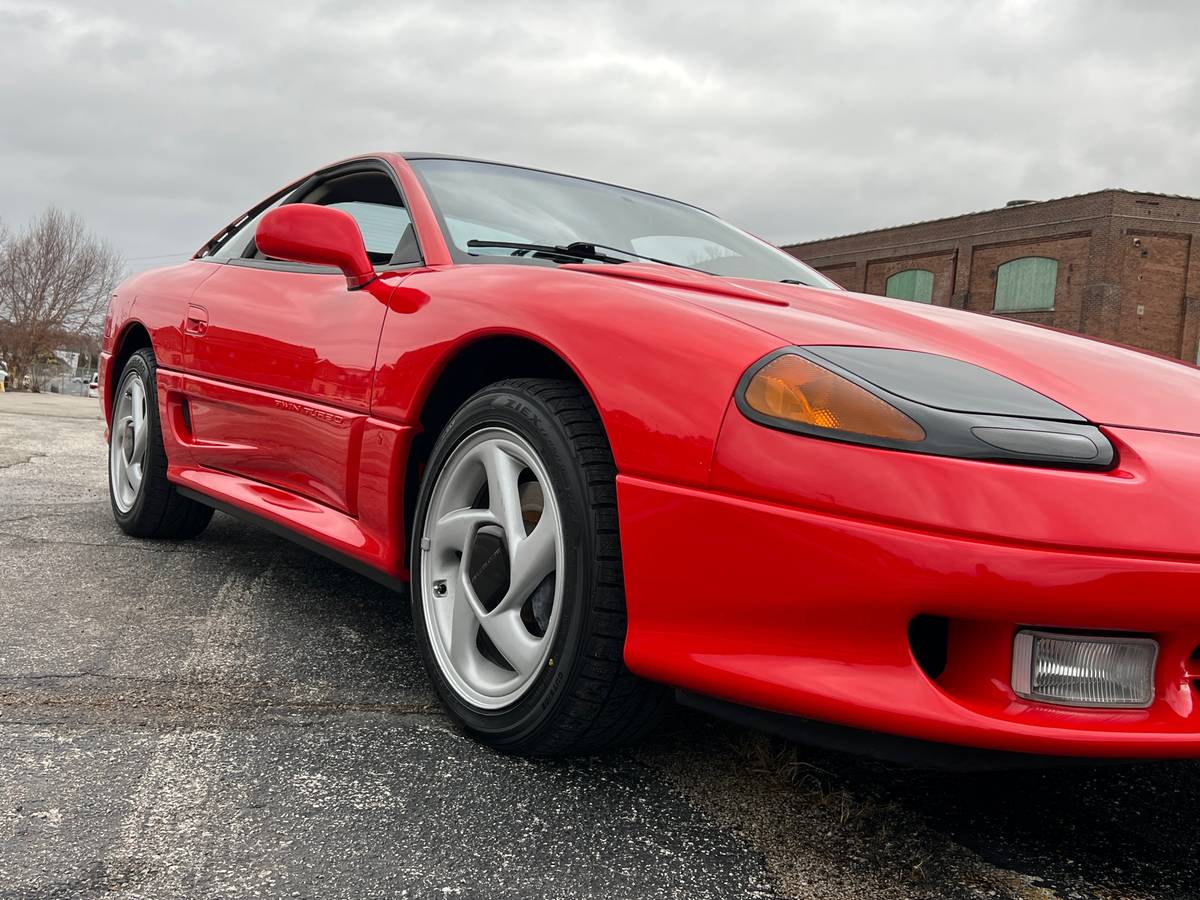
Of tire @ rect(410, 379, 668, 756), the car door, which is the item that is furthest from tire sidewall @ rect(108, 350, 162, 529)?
tire @ rect(410, 379, 668, 756)

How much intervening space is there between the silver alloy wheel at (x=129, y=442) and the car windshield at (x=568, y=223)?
161cm

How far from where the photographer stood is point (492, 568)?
188cm

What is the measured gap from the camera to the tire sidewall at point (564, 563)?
5.36 ft

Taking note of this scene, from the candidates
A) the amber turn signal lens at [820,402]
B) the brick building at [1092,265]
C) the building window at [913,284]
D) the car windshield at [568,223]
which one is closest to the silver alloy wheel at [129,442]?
the car windshield at [568,223]

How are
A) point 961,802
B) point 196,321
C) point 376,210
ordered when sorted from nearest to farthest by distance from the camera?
point 961,802
point 376,210
point 196,321

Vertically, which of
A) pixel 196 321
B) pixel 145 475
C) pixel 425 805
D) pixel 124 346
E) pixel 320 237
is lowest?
pixel 425 805

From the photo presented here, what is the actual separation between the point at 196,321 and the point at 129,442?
821 millimetres

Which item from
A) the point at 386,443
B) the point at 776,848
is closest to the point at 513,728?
the point at 776,848

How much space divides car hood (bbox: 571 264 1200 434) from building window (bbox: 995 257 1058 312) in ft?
101

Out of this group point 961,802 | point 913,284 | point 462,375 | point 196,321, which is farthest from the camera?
point 913,284

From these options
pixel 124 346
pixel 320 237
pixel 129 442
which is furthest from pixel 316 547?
pixel 124 346

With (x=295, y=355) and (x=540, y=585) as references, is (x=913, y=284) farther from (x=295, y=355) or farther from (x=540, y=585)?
(x=540, y=585)

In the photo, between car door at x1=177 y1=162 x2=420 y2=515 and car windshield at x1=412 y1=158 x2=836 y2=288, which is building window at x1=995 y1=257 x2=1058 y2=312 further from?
car door at x1=177 y1=162 x2=420 y2=515

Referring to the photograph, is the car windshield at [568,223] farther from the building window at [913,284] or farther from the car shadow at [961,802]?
the building window at [913,284]
